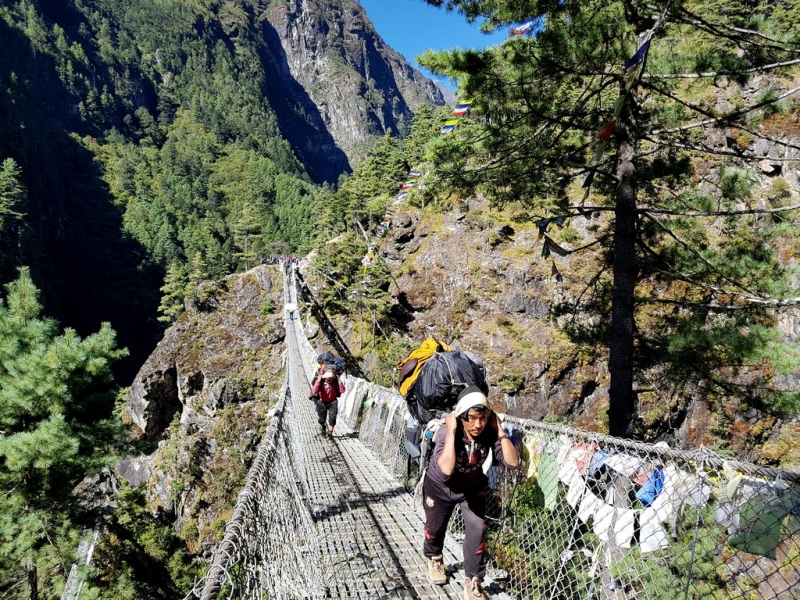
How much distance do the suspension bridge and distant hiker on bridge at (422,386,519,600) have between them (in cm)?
43

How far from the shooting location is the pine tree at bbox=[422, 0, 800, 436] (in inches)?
132

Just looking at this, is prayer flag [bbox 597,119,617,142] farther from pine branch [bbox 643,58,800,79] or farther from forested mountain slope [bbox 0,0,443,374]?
forested mountain slope [bbox 0,0,443,374]

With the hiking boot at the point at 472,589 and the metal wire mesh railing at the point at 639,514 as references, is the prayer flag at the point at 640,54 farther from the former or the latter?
the hiking boot at the point at 472,589

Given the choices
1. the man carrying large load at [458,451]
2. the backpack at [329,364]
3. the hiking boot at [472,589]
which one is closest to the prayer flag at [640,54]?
the man carrying large load at [458,451]

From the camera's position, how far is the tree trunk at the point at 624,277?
364 centimetres

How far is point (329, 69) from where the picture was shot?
551ft

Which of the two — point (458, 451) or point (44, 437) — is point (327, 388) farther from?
point (44, 437)

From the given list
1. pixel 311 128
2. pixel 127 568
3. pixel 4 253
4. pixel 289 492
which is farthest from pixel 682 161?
pixel 311 128

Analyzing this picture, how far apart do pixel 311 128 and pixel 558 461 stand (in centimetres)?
16518

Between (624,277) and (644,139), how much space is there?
1207 mm

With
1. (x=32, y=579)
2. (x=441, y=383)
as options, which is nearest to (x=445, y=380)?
(x=441, y=383)

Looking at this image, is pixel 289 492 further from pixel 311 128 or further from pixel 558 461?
pixel 311 128

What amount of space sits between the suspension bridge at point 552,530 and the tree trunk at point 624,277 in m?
1.33

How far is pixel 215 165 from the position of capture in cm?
9200
